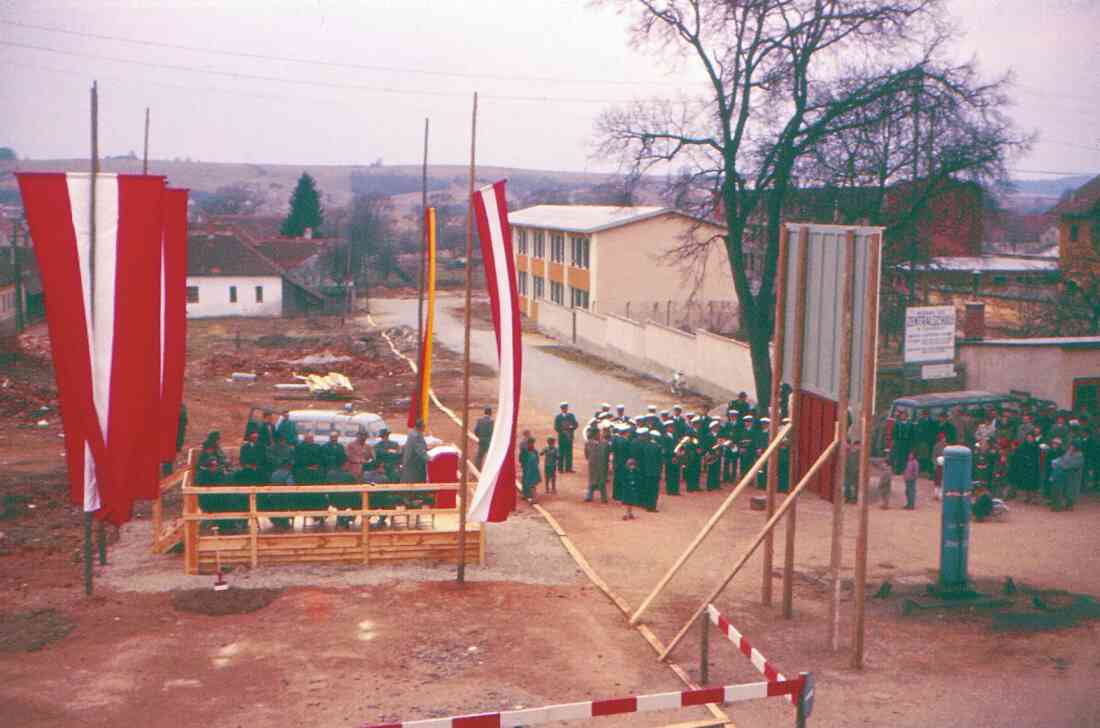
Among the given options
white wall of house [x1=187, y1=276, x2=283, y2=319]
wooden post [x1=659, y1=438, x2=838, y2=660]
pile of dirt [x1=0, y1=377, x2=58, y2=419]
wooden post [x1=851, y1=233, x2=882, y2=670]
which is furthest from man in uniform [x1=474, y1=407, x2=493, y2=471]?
white wall of house [x1=187, y1=276, x2=283, y2=319]

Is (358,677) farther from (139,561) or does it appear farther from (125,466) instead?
(139,561)

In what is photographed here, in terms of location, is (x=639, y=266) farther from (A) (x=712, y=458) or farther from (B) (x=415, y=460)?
(B) (x=415, y=460)

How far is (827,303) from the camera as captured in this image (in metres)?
12.6

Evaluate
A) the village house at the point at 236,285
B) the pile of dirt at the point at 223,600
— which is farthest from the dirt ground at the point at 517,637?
the village house at the point at 236,285

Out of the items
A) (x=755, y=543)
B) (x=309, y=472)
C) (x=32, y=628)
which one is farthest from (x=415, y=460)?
(x=755, y=543)

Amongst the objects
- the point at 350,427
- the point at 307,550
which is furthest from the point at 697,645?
the point at 350,427

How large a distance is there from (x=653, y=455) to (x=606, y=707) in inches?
439

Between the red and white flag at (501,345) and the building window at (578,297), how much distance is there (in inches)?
1448

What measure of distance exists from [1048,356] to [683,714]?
60.3 feet

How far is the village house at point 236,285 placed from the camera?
6203cm

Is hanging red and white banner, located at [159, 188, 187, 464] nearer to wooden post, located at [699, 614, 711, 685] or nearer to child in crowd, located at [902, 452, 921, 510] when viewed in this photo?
wooden post, located at [699, 614, 711, 685]

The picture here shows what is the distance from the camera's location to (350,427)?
24.2m

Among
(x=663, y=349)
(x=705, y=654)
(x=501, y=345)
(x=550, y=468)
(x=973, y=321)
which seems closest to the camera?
(x=705, y=654)

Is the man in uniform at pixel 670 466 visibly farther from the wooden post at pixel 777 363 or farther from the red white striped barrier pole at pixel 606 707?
the red white striped barrier pole at pixel 606 707
